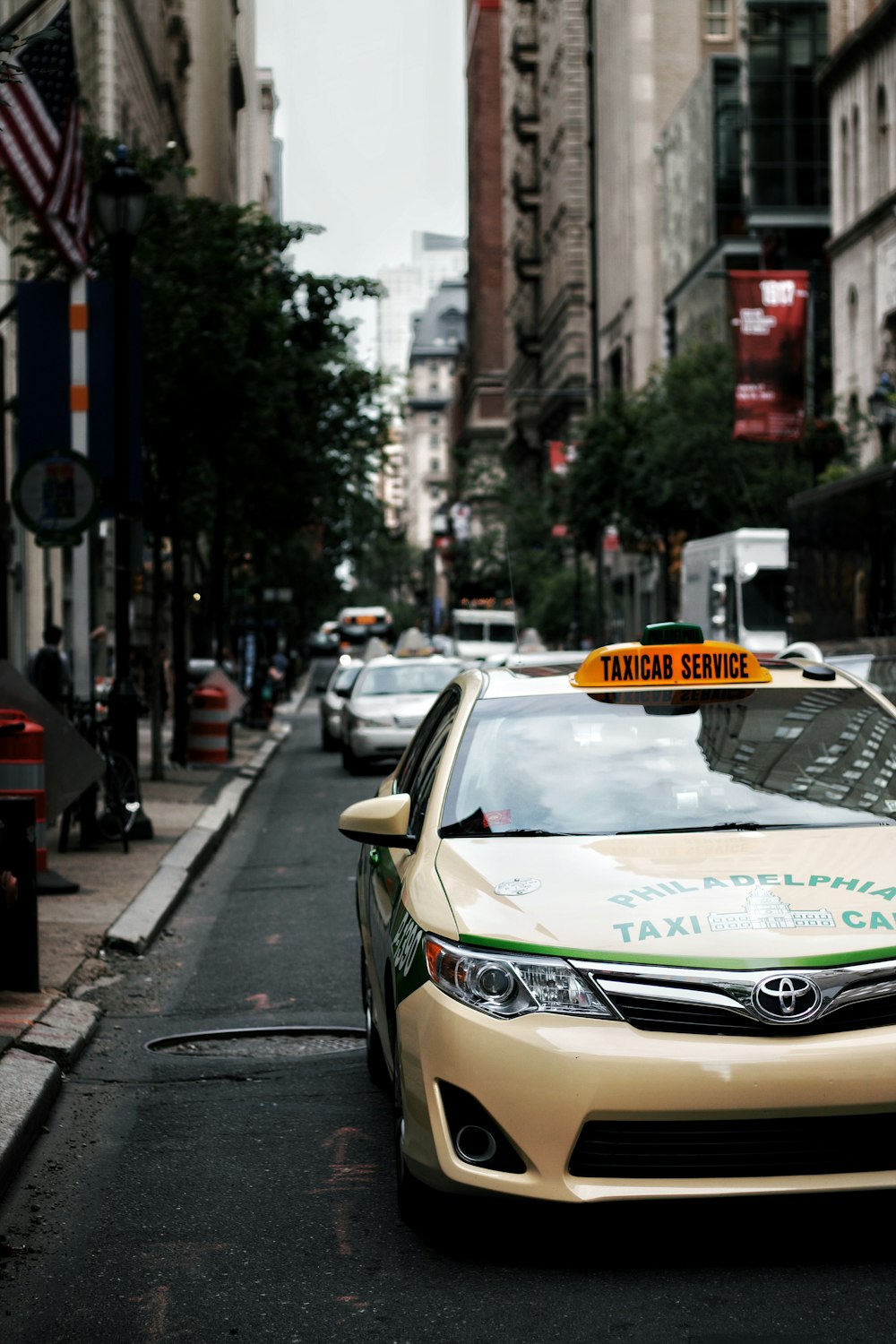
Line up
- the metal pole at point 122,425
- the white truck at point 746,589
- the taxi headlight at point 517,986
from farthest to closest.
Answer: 1. the white truck at point 746,589
2. the metal pole at point 122,425
3. the taxi headlight at point 517,986

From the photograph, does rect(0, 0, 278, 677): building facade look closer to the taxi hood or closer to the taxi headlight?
the taxi hood

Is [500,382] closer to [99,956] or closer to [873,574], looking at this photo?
[873,574]

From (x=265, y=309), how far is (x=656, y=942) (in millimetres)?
22546

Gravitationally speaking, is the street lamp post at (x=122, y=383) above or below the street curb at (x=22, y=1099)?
above

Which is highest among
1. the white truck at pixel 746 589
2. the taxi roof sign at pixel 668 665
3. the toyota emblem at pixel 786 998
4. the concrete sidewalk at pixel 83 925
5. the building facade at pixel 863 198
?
the building facade at pixel 863 198

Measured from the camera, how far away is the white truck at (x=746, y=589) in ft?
119

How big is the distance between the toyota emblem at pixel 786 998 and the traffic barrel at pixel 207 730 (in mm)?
22717

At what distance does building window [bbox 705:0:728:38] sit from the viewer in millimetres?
80875

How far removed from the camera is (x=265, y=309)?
2673 centimetres

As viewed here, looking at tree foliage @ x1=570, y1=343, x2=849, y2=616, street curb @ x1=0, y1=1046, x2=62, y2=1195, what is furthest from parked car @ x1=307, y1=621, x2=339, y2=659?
street curb @ x1=0, y1=1046, x2=62, y2=1195

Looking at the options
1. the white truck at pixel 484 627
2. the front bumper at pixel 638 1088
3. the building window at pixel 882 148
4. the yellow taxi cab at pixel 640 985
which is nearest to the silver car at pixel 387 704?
the yellow taxi cab at pixel 640 985

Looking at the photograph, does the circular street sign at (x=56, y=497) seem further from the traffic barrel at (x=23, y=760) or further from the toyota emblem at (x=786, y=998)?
the toyota emblem at (x=786, y=998)

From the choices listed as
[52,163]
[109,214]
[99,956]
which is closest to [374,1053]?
[99,956]

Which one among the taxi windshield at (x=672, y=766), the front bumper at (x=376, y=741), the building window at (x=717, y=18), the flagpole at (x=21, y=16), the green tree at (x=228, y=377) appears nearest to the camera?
the taxi windshield at (x=672, y=766)
